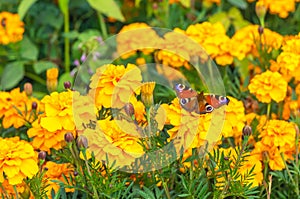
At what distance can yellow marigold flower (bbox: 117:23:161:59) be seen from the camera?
1969 millimetres

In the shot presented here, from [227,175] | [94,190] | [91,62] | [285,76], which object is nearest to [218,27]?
[285,76]

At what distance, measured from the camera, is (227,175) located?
4.58 feet

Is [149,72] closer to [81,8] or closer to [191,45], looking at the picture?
[191,45]

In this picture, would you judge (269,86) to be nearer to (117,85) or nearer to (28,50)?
(117,85)

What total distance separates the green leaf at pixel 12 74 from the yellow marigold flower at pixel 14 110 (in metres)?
0.48

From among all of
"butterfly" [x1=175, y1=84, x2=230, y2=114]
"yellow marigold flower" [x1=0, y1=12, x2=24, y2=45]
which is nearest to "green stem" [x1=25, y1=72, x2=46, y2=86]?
"yellow marigold flower" [x1=0, y1=12, x2=24, y2=45]

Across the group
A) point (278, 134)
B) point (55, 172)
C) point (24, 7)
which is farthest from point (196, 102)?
point (24, 7)

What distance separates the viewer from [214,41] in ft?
5.92

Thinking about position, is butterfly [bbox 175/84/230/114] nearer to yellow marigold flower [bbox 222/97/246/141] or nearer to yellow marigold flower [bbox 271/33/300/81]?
yellow marigold flower [bbox 222/97/246/141]

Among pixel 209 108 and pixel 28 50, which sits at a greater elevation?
pixel 209 108

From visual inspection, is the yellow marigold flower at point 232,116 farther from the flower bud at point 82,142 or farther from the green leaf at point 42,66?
the green leaf at point 42,66

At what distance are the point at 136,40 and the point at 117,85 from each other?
2.07 ft

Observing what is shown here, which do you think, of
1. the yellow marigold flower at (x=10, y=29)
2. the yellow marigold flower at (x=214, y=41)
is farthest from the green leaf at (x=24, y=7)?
the yellow marigold flower at (x=214, y=41)

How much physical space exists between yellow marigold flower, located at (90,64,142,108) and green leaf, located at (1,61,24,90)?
2.67 feet
